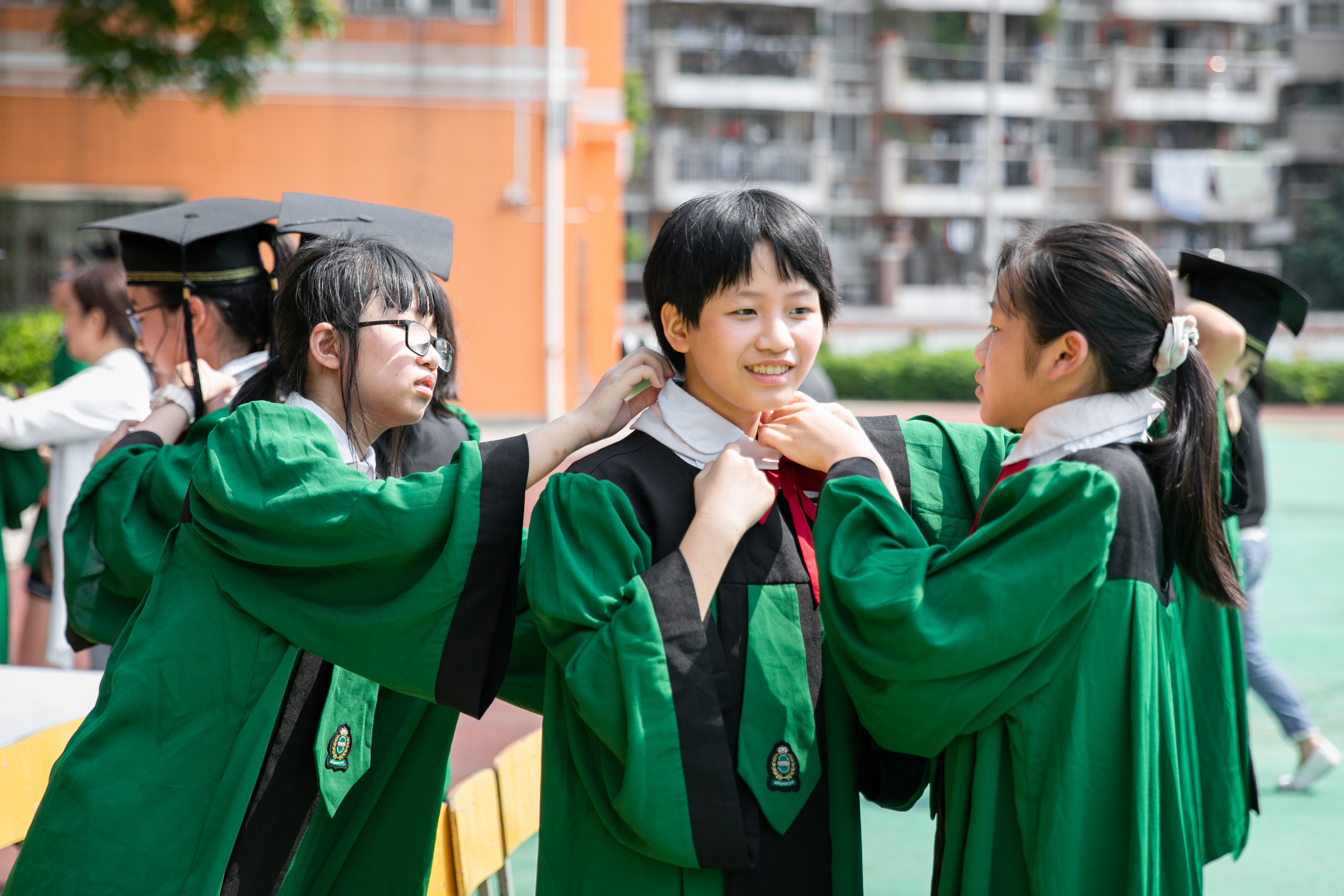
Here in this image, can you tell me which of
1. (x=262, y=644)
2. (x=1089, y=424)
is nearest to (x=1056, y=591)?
(x=1089, y=424)

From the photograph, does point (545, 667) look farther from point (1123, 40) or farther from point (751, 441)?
point (1123, 40)

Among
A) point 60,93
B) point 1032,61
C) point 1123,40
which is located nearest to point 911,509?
point 60,93

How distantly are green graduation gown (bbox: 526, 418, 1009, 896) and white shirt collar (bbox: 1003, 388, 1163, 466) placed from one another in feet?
1.30

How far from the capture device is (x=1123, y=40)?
32.6m

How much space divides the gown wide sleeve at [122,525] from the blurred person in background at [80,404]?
0.97 meters

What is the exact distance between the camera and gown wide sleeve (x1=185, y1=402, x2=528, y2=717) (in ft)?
5.51

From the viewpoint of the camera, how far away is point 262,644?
1.78m

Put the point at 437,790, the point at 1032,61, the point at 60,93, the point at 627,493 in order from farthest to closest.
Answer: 1. the point at 1032,61
2. the point at 60,93
3. the point at 437,790
4. the point at 627,493

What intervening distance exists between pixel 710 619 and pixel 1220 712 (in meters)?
1.24

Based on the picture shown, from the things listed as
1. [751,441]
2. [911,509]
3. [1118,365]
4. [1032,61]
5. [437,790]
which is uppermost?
[1032,61]

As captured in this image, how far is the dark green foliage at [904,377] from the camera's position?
19.0 meters

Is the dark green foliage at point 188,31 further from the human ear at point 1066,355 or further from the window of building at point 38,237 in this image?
the human ear at point 1066,355

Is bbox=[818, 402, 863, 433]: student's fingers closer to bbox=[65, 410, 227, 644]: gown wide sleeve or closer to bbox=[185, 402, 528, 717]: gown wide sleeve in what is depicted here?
bbox=[185, 402, 528, 717]: gown wide sleeve

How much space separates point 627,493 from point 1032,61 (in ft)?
107
